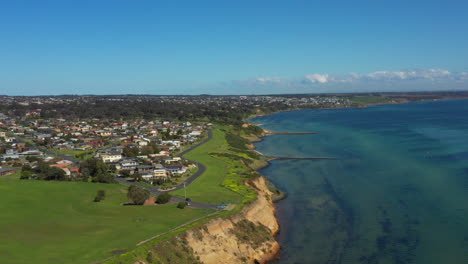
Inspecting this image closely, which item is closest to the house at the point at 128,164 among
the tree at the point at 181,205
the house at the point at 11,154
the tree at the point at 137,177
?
the tree at the point at 137,177

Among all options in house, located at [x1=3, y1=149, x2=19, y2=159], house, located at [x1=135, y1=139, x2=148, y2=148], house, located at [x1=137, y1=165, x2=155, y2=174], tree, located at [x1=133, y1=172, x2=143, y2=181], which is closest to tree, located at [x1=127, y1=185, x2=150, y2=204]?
tree, located at [x1=133, y1=172, x2=143, y2=181]

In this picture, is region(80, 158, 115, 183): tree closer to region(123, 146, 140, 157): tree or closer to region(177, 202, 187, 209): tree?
region(123, 146, 140, 157): tree

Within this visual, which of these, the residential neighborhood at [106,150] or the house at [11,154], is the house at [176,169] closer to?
the residential neighborhood at [106,150]

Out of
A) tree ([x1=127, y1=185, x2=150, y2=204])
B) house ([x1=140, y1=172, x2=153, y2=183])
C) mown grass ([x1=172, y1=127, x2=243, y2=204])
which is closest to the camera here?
tree ([x1=127, y1=185, x2=150, y2=204])

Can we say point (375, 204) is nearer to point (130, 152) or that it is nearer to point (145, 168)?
point (145, 168)

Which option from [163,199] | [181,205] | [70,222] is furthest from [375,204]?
[70,222]

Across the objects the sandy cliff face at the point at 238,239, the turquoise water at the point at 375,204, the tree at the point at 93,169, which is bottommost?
the turquoise water at the point at 375,204
